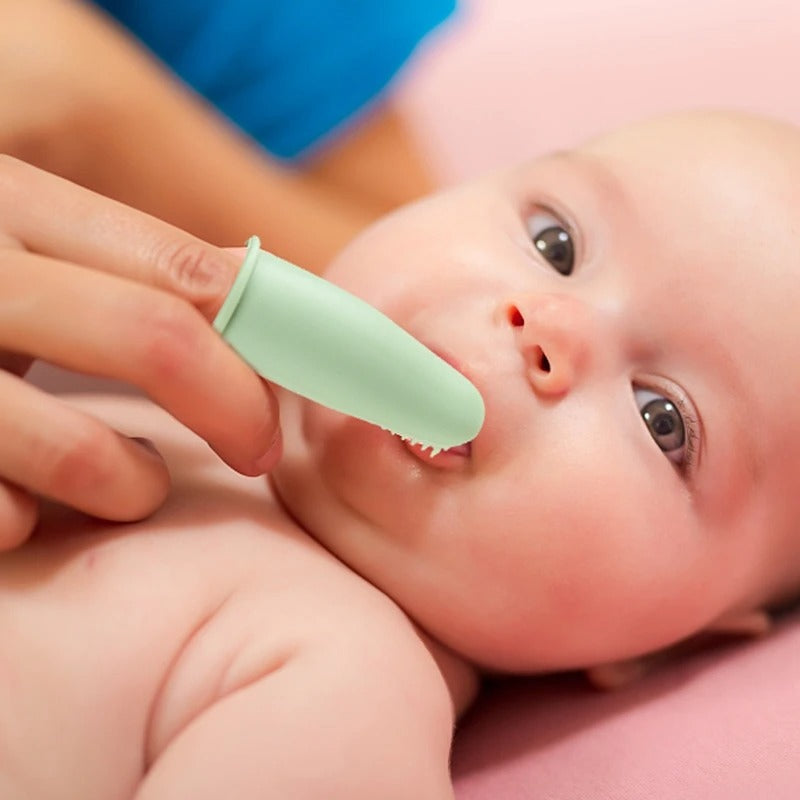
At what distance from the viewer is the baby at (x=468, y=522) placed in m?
0.67

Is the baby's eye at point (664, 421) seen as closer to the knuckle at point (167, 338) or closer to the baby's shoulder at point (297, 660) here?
the baby's shoulder at point (297, 660)

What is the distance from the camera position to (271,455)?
74 cm

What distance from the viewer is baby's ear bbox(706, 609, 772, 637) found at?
98cm

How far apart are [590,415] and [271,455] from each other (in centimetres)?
25

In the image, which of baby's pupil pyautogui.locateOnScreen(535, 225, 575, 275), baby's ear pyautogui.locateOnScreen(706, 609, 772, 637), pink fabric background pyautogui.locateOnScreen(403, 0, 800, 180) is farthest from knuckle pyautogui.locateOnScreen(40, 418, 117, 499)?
pink fabric background pyautogui.locateOnScreen(403, 0, 800, 180)

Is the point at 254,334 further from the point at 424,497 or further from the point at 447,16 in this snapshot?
the point at 447,16

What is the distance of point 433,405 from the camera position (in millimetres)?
725

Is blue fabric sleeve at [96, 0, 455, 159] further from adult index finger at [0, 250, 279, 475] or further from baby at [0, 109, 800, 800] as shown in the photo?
adult index finger at [0, 250, 279, 475]

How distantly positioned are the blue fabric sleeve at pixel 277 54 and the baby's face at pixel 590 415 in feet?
1.60

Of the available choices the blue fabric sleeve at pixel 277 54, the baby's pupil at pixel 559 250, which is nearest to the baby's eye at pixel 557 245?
the baby's pupil at pixel 559 250

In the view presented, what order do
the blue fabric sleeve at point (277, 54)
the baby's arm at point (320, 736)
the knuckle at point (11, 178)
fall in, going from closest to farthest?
1. the baby's arm at point (320, 736)
2. the knuckle at point (11, 178)
3. the blue fabric sleeve at point (277, 54)

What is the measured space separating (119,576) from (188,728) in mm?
123

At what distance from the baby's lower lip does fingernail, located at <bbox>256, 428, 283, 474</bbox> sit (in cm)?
11

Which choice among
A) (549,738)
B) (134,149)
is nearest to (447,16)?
(134,149)
